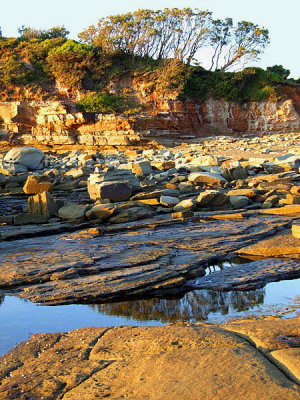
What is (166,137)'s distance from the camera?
1001 inches

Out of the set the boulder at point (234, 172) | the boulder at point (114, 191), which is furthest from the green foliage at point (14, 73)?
the boulder at point (114, 191)

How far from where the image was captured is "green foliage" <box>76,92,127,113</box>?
2552cm

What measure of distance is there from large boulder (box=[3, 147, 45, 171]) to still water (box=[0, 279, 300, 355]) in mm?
10879

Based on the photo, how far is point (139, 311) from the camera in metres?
3.37

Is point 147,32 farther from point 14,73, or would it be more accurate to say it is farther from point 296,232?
point 296,232

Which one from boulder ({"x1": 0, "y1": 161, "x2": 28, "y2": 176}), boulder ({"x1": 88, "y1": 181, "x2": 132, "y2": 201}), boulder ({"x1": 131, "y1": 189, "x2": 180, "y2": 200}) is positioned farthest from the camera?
boulder ({"x1": 0, "y1": 161, "x2": 28, "y2": 176})

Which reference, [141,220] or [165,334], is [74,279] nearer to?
[165,334]

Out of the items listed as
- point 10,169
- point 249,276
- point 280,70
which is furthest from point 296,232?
point 280,70

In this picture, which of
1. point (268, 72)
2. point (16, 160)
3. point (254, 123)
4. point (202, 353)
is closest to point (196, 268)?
point (202, 353)

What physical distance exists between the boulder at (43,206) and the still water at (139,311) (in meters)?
3.59

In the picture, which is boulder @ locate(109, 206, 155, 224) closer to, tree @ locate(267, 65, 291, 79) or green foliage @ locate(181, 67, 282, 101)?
green foliage @ locate(181, 67, 282, 101)

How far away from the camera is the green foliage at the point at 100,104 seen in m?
25.5

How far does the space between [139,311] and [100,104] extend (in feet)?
77.0

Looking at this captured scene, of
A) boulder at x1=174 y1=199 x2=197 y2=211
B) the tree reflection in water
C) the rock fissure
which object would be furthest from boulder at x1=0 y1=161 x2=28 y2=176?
the rock fissure
